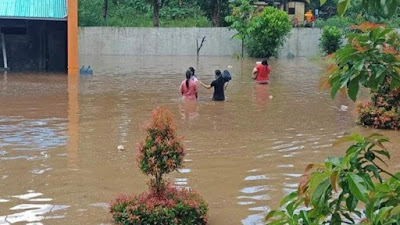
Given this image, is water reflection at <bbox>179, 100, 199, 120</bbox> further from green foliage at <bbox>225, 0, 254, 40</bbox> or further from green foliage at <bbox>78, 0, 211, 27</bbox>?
green foliage at <bbox>78, 0, 211, 27</bbox>

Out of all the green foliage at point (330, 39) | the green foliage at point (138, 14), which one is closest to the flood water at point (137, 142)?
the green foliage at point (330, 39)

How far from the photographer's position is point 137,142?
10758mm

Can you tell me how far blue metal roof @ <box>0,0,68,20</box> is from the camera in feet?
79.3

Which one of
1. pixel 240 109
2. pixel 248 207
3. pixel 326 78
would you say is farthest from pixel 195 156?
pixel 326 78

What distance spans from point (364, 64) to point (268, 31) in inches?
1480

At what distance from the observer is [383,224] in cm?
216

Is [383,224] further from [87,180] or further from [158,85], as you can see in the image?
[158,85]

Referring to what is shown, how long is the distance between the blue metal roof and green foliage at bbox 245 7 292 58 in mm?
17050

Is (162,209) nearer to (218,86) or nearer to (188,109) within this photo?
(188,109)

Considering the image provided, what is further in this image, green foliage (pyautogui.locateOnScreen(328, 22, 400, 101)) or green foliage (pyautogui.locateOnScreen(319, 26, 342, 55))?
green foliage (pyautogui.locateOnScreen(319, 26, 342, 55))

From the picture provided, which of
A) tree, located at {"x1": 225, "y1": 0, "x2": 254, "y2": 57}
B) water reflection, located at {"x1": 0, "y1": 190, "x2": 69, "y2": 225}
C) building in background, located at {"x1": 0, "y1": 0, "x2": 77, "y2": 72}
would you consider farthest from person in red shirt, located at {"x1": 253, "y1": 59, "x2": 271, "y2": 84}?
tree, located at {"x1": 225, "y1": 0, "x2": 254, "y2": 57}

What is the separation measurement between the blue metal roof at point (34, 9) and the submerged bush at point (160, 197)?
19.3 m

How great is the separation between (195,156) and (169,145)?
12.1ft

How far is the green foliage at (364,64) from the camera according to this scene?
7.70ft
